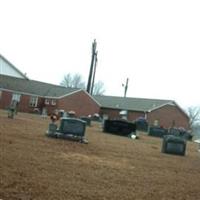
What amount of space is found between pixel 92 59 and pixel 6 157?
183ft

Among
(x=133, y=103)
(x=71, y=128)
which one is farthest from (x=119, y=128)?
(x=133, y=103)

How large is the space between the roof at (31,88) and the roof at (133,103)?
901cm

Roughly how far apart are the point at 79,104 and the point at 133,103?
9683 mm

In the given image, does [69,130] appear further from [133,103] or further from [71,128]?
[133,103]

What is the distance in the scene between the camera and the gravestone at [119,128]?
32.4m

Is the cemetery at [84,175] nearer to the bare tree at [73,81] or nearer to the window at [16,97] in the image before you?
the window at [16,97]

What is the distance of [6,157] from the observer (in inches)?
472

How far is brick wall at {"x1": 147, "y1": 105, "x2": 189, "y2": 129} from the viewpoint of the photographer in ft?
215

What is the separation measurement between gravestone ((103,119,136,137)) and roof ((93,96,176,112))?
105 feet

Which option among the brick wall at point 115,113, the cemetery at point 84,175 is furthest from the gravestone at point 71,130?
the brick wall at point 115,113

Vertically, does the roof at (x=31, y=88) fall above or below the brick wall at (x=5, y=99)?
above

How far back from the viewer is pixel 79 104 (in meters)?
63.3

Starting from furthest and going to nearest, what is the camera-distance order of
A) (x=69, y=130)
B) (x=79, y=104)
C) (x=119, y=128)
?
(x=79, y=104), (x=119, y=128), (x=69, y=130)

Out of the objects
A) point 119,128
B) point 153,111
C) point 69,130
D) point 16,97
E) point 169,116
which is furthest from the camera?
point 169,116
